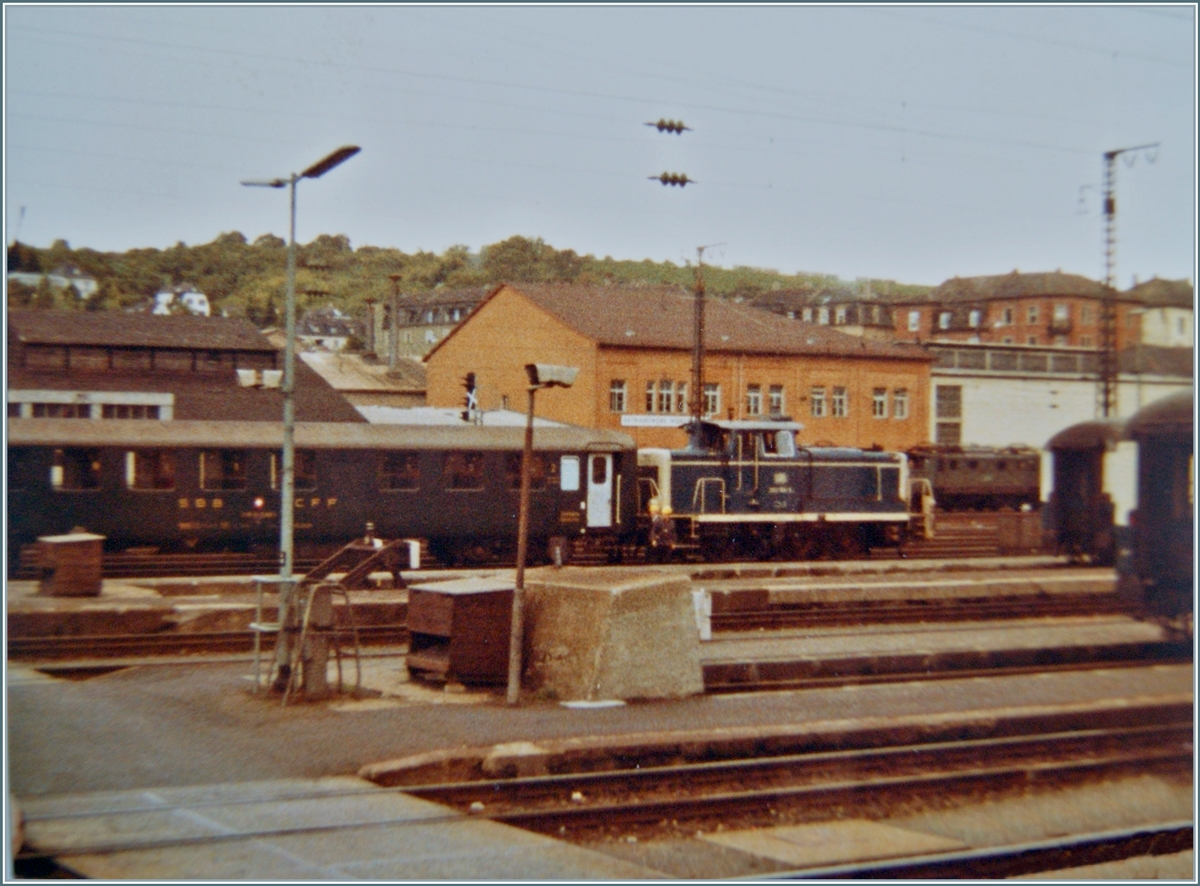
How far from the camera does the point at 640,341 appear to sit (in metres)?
6.62

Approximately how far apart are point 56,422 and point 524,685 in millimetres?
3507

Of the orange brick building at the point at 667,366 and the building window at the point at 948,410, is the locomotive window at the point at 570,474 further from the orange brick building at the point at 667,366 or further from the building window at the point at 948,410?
the building window at the point at 948,410

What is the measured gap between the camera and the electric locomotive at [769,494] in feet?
24.1

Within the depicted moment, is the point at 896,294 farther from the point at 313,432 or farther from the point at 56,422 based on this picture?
the point at 56,422

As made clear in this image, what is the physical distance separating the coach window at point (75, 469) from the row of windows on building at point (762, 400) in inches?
117

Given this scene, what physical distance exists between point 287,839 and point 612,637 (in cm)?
284

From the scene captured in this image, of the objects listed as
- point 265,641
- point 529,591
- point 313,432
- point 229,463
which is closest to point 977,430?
point 529,591

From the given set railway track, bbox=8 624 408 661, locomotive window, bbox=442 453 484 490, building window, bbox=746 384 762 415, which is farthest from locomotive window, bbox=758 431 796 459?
railway track, bbox=8 624 408 661

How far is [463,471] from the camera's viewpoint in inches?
290

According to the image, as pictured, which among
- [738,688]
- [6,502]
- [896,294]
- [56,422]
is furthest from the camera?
[738,688]

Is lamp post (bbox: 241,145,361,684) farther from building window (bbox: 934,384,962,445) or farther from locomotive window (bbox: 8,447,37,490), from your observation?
building window (bbox: 934,384,962,445)

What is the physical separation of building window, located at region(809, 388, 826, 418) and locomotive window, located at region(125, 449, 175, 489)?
13.3 ft

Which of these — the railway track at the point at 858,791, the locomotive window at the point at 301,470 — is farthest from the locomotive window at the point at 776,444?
the locomotive window at the point at 301,470

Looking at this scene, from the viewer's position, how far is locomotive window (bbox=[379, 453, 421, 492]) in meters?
6.92
